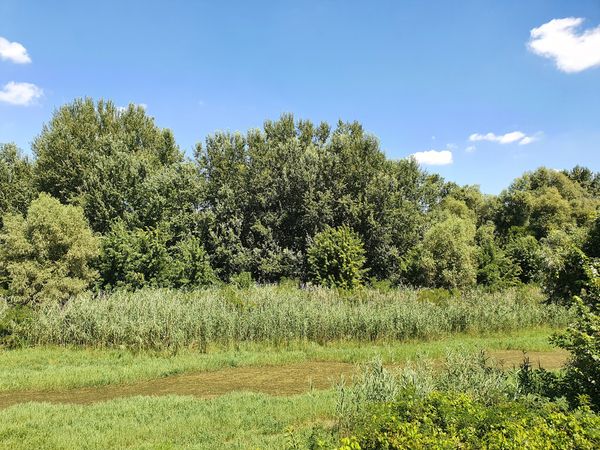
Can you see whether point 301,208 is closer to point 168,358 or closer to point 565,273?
point 168,358

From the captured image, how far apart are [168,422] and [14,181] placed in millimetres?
27712

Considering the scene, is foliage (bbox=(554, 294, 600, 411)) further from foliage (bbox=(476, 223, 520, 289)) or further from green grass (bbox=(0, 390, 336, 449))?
foliage (bbox=(476, 223, 520, 289))

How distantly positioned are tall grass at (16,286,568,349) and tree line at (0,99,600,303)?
4.37 meters

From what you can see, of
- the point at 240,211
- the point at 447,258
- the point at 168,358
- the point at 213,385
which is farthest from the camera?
the point at 240,211

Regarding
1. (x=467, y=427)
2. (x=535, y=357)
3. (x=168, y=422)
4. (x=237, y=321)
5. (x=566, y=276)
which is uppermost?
(x=566, y=276)

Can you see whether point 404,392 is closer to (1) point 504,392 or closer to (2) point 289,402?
(1) point 504,392

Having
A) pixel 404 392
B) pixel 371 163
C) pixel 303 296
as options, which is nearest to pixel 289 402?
pixel 404 392

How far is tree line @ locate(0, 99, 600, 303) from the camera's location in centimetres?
1950

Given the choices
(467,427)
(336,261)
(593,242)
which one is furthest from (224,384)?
(336,261)

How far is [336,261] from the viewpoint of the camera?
20.2 metres

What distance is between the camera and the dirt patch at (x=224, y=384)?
8273 mm

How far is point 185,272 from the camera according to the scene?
20578mm

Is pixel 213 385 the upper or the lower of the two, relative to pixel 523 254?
lower

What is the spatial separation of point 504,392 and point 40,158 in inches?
1103
